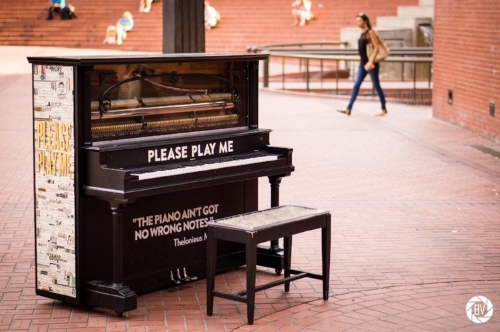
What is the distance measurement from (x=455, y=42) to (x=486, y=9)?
1.65 m

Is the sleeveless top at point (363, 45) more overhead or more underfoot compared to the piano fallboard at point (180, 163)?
more overhead

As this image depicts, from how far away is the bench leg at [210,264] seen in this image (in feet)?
22.0

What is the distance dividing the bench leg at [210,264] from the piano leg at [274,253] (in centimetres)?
114

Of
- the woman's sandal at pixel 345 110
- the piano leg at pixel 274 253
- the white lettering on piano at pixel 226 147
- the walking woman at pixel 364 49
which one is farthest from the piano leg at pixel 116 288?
the woman's sandal at pixel 345 110

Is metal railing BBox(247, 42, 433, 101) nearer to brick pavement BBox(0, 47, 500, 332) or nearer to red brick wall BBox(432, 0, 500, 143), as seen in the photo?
red brick wall BBox(432, 0, 500, 143)

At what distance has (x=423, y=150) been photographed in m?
14.6

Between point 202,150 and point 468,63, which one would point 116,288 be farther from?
point 468,63

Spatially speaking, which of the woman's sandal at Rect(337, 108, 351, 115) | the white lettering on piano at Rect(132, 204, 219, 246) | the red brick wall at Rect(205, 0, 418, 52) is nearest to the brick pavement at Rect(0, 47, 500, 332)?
the white lettering on piano at Rect(132, 204, 219, 246)

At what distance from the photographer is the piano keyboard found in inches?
263

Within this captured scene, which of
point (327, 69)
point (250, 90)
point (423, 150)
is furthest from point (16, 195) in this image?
point (327, 69)

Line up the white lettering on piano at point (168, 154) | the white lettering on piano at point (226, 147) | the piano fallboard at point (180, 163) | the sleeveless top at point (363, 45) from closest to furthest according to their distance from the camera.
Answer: the piano fallboard at point (180, 163) → the white lettering on piano at point (168, 154) → the white lettering on piano at point (226, 147) → the sleeveless top at point (363, 45)

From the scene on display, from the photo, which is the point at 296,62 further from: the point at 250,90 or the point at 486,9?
the point at 250,90

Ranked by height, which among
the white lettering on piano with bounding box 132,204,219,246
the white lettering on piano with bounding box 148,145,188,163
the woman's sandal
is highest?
the white lettering on piano with bounding box 148,145,188,163

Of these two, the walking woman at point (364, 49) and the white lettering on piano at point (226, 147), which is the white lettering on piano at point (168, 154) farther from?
the walking woman at point (364, 49)
